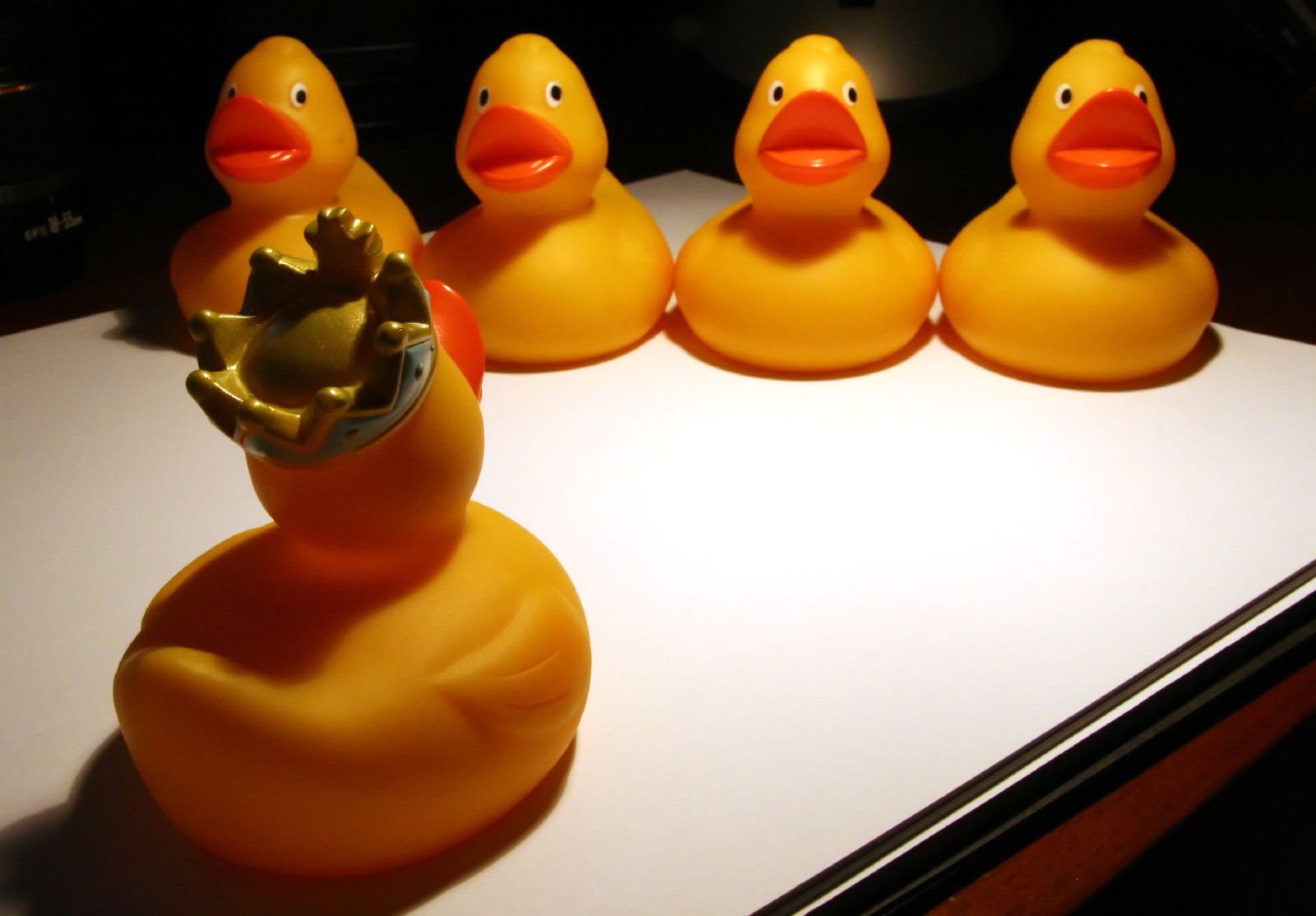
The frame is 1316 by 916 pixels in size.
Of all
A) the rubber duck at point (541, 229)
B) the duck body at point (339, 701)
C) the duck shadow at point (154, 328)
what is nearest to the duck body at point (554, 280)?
the rubber duck at point (541, 229)

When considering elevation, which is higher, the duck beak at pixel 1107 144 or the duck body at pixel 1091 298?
the duck beak at pixel 1107 144

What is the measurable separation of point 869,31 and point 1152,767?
1256 mm

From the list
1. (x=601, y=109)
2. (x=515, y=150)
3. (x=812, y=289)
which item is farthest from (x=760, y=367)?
(x=601, y=109)

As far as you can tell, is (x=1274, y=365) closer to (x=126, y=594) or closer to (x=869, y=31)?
(x=869, y=31)

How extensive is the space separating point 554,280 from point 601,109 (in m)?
0.93

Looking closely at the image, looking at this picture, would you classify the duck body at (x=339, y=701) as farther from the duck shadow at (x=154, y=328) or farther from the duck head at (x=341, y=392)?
the duck shadow at (x=154, y=328)

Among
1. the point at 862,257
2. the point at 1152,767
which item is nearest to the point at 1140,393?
the point at 862,257

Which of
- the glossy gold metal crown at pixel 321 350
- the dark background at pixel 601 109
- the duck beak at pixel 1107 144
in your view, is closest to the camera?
the glossy gold metal crown at pixel 321 350

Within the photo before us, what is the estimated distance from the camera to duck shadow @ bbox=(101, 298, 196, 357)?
1284 mm

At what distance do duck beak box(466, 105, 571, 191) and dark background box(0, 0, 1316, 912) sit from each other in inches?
18.8

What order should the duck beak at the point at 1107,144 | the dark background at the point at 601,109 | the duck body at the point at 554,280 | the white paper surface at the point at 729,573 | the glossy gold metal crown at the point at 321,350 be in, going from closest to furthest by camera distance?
the glossy gold metal crown at the point at 321,350 < the white paper surface at the point at 729,573 < the duck beak at the point at 1107,144 < the duck body at the point at 554,280 < the dark background at the point at 601,109

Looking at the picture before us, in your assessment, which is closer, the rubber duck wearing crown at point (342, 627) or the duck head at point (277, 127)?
the rubber duck wearing crown at point (342, 627)

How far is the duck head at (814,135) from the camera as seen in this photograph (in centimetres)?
111

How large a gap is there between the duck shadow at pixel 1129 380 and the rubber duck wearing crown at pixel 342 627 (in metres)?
0.75
